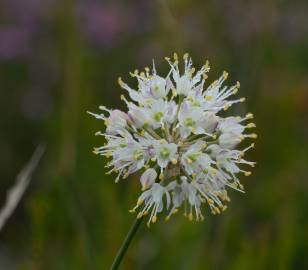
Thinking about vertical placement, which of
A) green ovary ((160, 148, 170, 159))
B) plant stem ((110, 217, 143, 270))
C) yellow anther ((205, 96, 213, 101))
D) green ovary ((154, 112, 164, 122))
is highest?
yellow anther ((205, 96, 213, 101))

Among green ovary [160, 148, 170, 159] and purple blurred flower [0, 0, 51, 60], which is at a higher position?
purple blurred flower [0, 0, 51, 60]

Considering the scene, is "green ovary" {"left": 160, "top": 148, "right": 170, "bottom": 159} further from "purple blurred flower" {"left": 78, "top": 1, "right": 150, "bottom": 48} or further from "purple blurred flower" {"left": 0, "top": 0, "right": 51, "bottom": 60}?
"purple blurred flower" {"left": 78, "top": 1, "right": 150, "bottom": 48}

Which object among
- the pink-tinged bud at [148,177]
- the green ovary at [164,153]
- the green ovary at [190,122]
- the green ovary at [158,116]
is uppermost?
the green ovary at [190,122]

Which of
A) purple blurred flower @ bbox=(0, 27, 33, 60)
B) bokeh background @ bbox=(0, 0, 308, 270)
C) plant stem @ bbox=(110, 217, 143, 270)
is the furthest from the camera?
purple blurred flower @ bbox=(0, 27, 33, 60)

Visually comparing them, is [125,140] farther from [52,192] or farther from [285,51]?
[285,51]

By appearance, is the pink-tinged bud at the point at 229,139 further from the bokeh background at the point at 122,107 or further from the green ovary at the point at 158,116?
the bokeh background at the point at 122,107

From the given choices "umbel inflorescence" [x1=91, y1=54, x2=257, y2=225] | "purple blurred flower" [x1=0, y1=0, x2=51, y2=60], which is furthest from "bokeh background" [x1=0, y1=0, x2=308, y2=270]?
"umbel inflorescence" [x1=91, y1=54, x2=257, y2=225]

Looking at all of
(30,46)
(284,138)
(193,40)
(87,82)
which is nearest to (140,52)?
(193,40)

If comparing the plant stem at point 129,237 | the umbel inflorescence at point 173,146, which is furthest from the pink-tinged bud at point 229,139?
the plant stem at point 129,237
